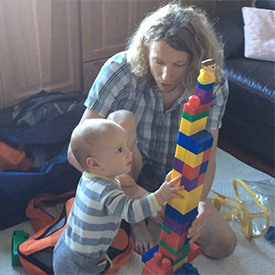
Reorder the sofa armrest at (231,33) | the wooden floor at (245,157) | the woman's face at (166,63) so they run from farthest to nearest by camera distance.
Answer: the sofa armrest at (231,33) < the wooden floor at (245,157) < the woman's face at (166,63)

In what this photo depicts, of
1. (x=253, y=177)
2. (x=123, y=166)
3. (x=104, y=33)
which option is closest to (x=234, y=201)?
(x=253, y=177)

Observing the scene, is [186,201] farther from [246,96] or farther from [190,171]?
[246,96]

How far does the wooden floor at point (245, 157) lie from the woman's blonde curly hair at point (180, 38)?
0.89 metres

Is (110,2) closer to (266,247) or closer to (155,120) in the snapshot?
(155,120)

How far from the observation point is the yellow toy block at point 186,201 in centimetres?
93

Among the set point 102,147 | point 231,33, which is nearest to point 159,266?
point 102,147

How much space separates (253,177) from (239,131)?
0.33 meters

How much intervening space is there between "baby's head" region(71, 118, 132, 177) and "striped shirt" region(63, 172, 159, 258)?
48 millimetres

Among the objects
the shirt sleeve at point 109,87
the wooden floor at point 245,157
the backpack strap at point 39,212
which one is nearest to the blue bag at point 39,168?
the backpack strap at point 39,212

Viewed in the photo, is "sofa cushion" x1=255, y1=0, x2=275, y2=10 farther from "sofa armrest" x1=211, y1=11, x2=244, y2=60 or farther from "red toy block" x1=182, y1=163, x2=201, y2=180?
"red toy block" x1=182, y1=163, x2=201, y2=180

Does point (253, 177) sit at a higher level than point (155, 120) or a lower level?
lower

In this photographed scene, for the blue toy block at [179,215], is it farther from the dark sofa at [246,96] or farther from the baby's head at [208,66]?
the dark sofa at [246,96]

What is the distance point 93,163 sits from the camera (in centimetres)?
98

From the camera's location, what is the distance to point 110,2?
7.02 ft
